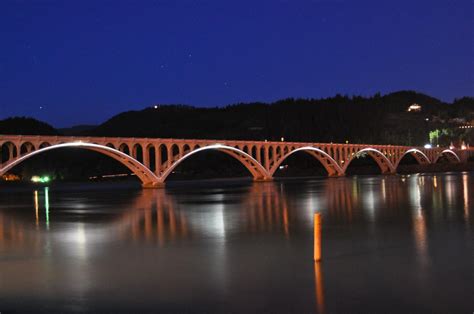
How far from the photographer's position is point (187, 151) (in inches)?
2847

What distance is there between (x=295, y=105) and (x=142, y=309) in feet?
629

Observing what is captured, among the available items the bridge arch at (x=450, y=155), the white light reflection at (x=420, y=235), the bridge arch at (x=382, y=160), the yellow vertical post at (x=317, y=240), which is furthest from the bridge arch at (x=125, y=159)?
the bridge arch at (x=450, y=155)

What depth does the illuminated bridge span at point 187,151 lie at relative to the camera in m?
56.6

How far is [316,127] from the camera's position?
589 ft

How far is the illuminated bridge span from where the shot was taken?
5656 cm

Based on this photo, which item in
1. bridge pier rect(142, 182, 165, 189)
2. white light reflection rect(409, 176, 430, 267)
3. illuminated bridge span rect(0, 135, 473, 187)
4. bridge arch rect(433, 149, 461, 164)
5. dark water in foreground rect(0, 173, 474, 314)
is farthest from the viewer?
bridge arch rect(433, 149, 461, 164)

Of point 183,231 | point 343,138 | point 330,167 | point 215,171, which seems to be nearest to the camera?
point 183,231

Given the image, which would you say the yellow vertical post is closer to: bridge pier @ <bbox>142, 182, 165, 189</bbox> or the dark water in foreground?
the dark water in foreground

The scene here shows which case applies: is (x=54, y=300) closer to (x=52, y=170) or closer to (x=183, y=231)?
(x=183, y=231)

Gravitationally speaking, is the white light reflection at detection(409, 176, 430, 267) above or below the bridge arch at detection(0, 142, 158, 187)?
below

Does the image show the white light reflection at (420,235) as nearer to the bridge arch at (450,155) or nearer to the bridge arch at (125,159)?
the bridge arch at (125,159)

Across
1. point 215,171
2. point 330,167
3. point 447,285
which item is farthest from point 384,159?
point 447,285

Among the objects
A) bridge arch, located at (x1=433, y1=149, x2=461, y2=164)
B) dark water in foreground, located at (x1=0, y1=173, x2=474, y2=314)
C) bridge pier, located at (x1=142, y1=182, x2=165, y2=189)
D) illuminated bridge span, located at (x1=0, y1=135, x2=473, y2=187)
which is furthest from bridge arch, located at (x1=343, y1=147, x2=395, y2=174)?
dark water in foreground, located at (x1=0, y1=173, x2=474, y2=314)

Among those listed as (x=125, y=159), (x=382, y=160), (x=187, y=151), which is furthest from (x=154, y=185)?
(x=382, y=160)
